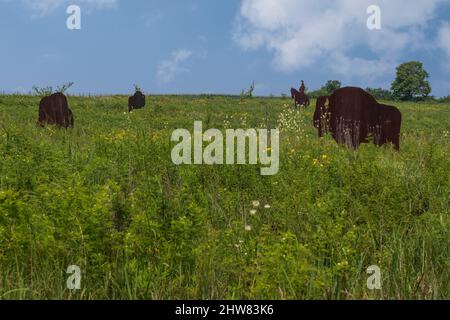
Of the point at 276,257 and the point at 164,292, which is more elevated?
the point at 276,257

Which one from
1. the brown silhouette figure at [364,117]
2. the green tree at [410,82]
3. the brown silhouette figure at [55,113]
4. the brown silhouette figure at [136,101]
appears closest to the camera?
the brown silhouette figure at [364,117]

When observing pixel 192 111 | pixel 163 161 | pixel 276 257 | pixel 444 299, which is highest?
pixel 192 111

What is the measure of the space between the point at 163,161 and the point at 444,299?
386cm

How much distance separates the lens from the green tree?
73.5 metres

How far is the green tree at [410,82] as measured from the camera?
73500mm

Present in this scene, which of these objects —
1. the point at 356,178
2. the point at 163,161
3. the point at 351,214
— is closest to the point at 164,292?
the point at 351,214

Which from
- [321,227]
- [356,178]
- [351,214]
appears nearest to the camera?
[321,227]

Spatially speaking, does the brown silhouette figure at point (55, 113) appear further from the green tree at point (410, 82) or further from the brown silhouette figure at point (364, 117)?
the green tree at point (410, 82)

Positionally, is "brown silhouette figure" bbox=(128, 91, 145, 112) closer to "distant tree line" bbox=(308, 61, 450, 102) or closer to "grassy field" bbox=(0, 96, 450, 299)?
"grassy field" bbox=(0, 96, 450, 299)

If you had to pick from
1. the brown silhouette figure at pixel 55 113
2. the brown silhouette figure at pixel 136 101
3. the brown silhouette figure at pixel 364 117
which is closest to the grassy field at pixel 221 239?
the brown silhouette figure at pixel 364 117

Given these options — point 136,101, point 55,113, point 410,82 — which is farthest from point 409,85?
point 55,113

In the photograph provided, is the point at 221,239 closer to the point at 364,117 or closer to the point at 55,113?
the point at 364,117

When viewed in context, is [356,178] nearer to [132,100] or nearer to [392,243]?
[392,243]

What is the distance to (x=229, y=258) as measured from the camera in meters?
3.35
